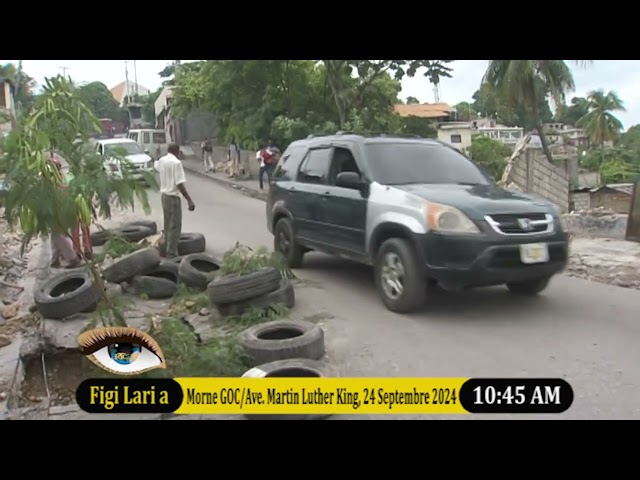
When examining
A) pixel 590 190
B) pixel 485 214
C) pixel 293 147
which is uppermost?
pixel 293 147

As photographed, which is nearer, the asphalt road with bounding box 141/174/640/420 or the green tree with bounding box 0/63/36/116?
the green tree with bounding box 0/63/36/116

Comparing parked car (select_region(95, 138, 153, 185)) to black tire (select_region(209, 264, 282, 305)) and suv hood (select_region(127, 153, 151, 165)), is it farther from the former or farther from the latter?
black tire (select_region(209, 264, 282, 305))

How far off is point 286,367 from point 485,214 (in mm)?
2096

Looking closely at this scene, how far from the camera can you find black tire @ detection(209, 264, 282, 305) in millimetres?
5059

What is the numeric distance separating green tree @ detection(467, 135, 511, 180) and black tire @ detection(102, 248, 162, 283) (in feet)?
12.5

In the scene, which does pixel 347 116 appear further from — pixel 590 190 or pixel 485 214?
pixel 590 190

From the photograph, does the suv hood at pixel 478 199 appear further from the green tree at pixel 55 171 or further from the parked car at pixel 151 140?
the green tree at pixel 55 171

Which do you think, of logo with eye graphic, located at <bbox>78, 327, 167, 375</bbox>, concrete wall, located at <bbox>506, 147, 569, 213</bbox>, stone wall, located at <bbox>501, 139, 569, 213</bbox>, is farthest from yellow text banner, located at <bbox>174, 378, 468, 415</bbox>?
concrete wall, located at <bbox>506, 147, 569, 213</bbox>

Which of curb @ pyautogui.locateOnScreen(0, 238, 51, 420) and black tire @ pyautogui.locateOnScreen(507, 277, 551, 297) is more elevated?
black tire @ pyautogui.locateOnScreen(507, 277, 551, 297)

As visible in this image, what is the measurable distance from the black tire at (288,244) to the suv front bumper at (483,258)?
95.9 inches

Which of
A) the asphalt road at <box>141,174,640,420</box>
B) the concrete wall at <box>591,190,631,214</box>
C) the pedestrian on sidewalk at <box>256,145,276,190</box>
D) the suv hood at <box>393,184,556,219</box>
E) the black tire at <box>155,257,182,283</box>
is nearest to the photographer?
the asphalt road at <box>141,174,640,420</box>

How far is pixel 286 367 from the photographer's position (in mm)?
3582

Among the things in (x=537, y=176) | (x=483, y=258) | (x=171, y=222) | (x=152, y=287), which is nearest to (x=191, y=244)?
(x=171, y=222)

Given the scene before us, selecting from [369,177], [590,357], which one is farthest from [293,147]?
[590,357]
